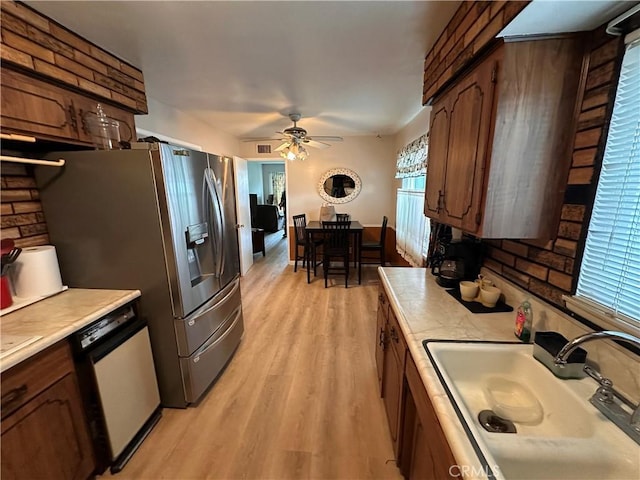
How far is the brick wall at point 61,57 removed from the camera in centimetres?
122

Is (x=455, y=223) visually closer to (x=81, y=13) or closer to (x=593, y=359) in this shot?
(x=593, y=359)

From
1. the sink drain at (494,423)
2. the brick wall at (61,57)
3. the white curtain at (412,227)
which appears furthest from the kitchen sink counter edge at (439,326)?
the brick wall at (61,57)

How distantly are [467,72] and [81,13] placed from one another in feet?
6.47

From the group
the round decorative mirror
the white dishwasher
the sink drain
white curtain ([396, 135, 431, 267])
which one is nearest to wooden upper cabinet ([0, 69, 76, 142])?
the white dishwasher

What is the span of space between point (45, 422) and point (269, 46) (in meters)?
2.26

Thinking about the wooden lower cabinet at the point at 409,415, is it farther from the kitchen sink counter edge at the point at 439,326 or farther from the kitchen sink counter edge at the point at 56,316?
the kitchen sink counter edge at the point at 56,316

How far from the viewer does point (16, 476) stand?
1019 millimetres

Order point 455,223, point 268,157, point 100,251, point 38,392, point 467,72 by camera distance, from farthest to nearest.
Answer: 1. point 268,157
2. point 100,251
3. point 455,223
4. point 467,72
5. point 38,392

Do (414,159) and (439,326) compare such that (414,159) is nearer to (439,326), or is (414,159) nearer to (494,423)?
(439,326)

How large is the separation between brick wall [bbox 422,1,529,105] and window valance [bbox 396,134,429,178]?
3.92ft

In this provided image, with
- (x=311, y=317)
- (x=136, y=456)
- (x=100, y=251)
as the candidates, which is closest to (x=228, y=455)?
(x=136, y=456)

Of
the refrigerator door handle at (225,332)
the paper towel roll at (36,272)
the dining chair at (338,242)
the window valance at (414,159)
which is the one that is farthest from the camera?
the dining chair at (338,242)

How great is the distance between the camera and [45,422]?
113 cm

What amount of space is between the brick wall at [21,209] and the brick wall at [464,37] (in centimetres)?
241
